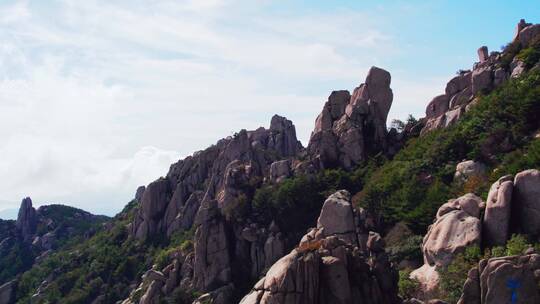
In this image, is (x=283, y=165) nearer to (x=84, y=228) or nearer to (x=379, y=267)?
(x=379, y=267)

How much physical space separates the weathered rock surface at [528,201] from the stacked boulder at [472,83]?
30.8m

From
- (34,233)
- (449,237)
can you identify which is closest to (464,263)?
(449,237)

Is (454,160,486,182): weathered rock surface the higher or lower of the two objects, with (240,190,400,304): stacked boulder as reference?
higher

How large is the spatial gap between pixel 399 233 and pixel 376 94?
27280mm

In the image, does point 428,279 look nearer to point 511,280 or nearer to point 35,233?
point 511,280

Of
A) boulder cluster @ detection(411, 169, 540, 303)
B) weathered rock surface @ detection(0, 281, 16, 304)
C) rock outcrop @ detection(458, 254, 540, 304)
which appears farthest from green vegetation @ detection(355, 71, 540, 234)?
weathered rock surface @ detection(0, 281, 16, 304)

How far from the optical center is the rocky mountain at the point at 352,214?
2788cm

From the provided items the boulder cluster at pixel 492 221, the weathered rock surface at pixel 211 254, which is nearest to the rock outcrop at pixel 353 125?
the weathered rock surface at pixel 211 254

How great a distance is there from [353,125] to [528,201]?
35.8 metres

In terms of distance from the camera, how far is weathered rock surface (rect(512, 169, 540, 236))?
33.3 metres

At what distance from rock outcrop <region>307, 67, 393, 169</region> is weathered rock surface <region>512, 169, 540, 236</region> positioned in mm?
33653

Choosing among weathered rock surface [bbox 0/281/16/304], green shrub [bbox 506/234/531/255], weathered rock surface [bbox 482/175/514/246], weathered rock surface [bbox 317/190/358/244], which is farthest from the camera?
weathered rock surface [bbox 0/281/16/304]

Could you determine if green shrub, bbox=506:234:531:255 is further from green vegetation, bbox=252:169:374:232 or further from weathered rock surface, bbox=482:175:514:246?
green vegetation, bbox=252:169:374:232

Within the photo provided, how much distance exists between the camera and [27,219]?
400ft
